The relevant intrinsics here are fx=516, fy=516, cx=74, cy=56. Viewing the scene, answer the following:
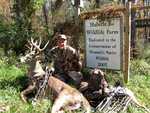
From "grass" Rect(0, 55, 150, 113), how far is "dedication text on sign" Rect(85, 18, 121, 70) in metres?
0.38

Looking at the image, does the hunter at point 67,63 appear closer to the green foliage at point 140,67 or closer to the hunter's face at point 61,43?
the hunter's face at point 61,43

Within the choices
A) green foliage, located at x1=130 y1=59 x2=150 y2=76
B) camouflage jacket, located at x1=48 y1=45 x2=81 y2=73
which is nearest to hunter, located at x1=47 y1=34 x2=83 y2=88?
camouflage jacket, located at x1=48 y1=45 x2=81 y2=73

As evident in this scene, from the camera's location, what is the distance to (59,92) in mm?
10406

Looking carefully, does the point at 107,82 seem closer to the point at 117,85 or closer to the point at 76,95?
the point at 117,85

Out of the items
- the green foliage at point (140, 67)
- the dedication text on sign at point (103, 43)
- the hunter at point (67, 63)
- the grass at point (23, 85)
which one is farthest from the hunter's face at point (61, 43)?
the green foliage at point (140, 67)

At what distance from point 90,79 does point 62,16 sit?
7.78 metres

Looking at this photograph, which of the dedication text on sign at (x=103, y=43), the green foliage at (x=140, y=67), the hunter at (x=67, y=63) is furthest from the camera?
the green foliage at (x=140, y=67)

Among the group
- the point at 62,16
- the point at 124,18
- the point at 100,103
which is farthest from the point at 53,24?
the point at 100,103

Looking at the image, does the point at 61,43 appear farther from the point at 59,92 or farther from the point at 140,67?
the point at 140,67

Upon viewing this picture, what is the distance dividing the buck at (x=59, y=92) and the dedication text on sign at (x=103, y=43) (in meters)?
1.31

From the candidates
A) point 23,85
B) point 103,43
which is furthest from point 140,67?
point 23,85

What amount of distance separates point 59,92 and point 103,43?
195 cm

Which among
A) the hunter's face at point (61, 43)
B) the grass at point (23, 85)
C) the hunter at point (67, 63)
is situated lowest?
the grass at point (23, 85)

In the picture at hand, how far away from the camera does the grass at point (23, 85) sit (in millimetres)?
9982
